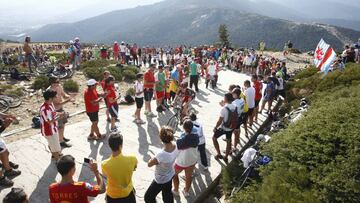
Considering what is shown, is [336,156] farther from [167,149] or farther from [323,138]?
[167,149]

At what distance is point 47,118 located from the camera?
23.8ft

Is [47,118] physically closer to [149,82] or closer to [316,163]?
[149,82]

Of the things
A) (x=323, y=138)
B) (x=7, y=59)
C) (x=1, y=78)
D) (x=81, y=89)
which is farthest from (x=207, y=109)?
(x=7, y=59)

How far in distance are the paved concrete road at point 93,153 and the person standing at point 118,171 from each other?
2.04 metres

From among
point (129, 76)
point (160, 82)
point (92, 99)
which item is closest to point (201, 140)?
point (92, 99)

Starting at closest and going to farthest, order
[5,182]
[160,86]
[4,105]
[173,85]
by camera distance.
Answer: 1. [5,182]
2. [4,105]
3. [160,86]
4. [173,85]

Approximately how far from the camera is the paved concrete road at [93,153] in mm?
7357

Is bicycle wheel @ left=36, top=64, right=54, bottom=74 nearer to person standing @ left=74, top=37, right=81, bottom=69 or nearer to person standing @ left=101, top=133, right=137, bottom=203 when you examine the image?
person standing @ left=74, top=37, right=81, bottom=69

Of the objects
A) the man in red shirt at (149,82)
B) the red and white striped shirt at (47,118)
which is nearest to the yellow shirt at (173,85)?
the man in red shirt at (149,82)

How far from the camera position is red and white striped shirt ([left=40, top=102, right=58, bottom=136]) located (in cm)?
721

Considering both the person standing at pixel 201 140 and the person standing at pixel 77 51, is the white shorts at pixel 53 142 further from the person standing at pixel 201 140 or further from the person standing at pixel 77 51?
the person standing at pixel 77 51

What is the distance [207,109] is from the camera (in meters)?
14.1

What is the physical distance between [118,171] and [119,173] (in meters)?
0.03

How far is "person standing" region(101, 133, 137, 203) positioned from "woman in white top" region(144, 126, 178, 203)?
2.44 feet
